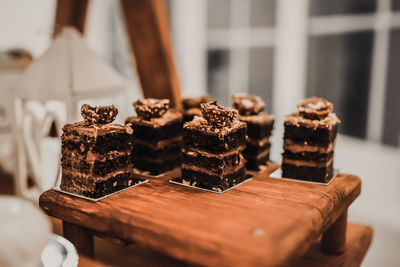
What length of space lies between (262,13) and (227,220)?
203 cm

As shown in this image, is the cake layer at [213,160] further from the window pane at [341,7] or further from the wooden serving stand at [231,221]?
the window pane at [341,7]

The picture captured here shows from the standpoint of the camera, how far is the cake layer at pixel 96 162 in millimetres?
847

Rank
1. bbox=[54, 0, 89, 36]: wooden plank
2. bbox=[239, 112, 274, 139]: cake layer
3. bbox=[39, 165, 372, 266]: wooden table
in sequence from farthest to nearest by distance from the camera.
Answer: bbox=[54, 0, 89, 36]: wooden plank → bbox=[239, 112, 274, 139]: cake layer → bbox=[39, 165, 372, 266]: wooden table

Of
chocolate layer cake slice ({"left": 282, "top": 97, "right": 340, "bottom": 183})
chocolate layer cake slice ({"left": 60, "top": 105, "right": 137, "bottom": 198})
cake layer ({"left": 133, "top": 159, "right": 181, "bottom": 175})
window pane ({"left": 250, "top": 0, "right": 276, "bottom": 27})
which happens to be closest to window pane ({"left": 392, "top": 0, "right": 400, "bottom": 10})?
window pane ({"left": 250, "top": 0, "right": 276, "bottom": 27})

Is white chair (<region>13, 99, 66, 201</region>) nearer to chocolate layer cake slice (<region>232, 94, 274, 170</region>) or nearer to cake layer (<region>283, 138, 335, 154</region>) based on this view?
chocolate layer cake slice (<region>232, 94, 274, 170</region>)

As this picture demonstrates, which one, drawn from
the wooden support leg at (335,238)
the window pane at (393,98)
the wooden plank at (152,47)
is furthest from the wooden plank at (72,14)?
the window pane at (393,98)

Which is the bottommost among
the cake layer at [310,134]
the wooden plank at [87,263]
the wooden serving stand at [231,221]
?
the wooden plank at [87,263]

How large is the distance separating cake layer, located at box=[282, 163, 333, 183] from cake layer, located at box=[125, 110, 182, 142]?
30 centimetres

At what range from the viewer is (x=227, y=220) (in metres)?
0.74

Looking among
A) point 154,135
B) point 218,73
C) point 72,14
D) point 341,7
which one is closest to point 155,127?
point 154,135

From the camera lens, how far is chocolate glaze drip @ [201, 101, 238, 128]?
34.2 inches

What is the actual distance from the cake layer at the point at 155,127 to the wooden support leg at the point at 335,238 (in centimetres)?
46

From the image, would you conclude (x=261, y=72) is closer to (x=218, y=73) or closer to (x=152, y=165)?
(x=218, y=73)

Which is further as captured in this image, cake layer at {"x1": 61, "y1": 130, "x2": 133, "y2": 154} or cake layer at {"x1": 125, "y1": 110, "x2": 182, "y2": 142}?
cake layer at {"x1": 125, "y1": 110, "x2": 182, "y2": 142}
